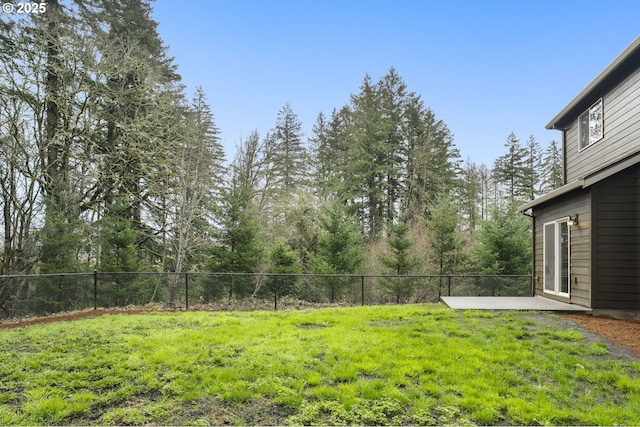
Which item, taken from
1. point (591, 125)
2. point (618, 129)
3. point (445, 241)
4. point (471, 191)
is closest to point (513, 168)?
point (471, 191)

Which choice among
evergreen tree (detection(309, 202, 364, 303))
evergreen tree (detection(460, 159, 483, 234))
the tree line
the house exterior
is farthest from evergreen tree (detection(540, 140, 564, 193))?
evergreen tree (detection(309, 202, 364, 303))

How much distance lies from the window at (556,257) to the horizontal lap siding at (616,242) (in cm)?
106

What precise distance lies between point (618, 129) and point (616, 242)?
254 centimetres

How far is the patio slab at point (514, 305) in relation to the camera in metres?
6.94

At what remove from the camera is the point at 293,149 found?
20.3m

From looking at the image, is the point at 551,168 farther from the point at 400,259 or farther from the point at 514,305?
the point at 514,305

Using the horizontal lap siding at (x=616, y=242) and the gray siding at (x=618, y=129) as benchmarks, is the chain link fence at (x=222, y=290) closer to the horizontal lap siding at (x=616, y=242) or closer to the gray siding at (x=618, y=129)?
the horizontal lap siding at (x=616, y=242)

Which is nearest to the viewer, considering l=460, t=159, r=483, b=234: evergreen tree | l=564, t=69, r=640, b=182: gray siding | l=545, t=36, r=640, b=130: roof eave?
l=545, t=36, r=640, b=130: roof eave

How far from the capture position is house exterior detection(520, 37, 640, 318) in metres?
6.35

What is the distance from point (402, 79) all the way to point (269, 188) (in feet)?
36.8

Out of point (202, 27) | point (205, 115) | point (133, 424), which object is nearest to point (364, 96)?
point (205, 115)

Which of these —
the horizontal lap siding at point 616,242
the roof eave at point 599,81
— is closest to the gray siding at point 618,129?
the roof eave at point 599,81

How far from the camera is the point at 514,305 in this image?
7.46m

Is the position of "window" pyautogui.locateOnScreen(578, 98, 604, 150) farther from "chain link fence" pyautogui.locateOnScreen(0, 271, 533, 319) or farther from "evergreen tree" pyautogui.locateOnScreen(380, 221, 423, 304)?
"evergreen tree" pyautogui.locateOnScreen(380, 221, 423, 304)
